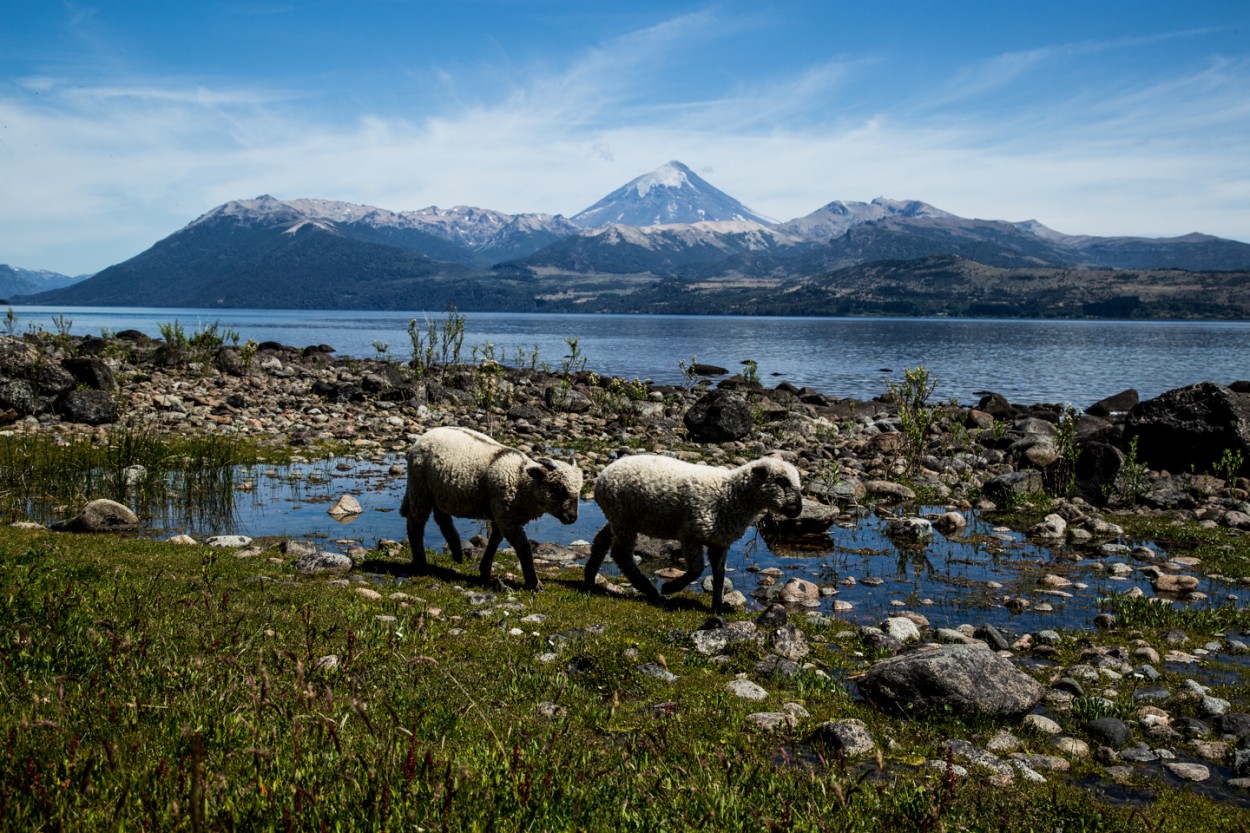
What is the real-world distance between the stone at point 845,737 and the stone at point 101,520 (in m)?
14.7

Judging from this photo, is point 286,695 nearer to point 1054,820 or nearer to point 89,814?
point 89,814

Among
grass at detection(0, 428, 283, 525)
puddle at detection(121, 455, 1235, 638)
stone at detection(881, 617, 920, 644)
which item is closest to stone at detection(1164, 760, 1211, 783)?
stone at detection(881, 617, 920, 644)

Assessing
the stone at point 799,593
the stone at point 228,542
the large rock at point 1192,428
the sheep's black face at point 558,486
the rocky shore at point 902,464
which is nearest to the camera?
the rocky shore at point 902,464

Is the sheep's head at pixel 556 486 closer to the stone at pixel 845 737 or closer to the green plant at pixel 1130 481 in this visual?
the stone at pixel 845 737

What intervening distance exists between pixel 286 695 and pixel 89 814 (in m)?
1.83

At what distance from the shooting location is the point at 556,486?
43.4ft

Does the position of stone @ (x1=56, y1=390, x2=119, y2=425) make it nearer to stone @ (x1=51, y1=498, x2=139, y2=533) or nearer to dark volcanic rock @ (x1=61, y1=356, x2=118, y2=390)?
dark volcanic rock @ (x1=61, y1=356, x2=118, y2=390)

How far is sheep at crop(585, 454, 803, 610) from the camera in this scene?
43.6 feet

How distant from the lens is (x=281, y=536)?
1691 centimetres

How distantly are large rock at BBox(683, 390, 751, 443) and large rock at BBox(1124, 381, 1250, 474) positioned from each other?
44.1 ft

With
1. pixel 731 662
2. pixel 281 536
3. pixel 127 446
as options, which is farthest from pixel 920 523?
pixel 127 446

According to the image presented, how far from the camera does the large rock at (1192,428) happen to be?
83.0ft

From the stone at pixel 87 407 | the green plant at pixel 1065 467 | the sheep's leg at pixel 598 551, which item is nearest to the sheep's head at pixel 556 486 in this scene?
Answer: the sheep's leg at pixel 598 551

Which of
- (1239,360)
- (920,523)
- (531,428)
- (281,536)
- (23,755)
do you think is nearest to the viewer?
(23,755)
